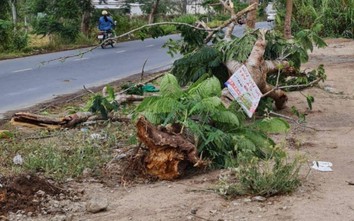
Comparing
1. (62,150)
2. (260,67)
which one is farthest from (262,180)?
(260,67)

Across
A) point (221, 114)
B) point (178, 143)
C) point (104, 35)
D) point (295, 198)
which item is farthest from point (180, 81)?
point (104, 35)

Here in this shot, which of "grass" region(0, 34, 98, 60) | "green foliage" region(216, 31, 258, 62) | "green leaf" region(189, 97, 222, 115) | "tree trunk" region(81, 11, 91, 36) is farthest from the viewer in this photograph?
"tree trunk" region(81, 11, 91, 36)

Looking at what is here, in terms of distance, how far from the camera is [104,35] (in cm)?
2445

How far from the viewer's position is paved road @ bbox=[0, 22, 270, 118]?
11484 mm

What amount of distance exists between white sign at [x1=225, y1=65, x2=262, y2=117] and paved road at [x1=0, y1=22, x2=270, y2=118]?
3.98 metres

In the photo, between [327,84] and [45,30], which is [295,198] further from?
[45,30]

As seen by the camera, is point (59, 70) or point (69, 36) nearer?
point (59, 70)

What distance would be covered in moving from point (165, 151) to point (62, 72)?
9847mm

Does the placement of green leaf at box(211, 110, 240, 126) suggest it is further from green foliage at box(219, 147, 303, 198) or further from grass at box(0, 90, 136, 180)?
green foliage at box(219, 147, 303, 198)

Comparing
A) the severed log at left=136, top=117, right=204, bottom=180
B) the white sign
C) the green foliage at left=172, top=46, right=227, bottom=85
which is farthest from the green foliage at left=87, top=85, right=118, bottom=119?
the severed log at left=136, top=117, right=204, bottom=180

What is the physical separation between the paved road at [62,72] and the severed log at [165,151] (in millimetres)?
4564

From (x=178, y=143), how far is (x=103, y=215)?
3.87ft

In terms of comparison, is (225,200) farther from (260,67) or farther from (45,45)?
(45,45)

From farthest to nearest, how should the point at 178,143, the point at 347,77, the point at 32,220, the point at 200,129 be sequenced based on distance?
the point at 347,77
the point at 200,129
the point at 178,143
the point at 32,220
